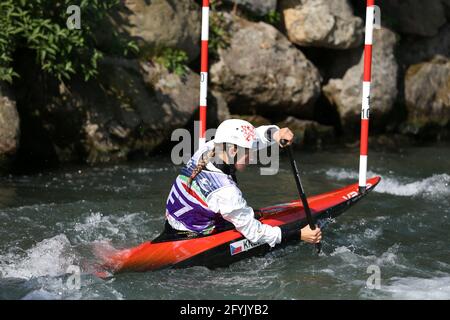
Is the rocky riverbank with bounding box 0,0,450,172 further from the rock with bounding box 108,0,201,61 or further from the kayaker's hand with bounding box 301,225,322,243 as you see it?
the kayaker's hand with bounding box 301,225,322,243

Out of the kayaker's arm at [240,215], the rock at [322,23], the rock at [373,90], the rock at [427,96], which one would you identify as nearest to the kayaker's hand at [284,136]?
the kayaker's arm at [240,215]

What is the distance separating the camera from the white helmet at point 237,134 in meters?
4.80

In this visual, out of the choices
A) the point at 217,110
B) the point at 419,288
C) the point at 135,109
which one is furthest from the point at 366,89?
the point at 217,110

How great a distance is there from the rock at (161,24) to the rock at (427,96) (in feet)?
11.7

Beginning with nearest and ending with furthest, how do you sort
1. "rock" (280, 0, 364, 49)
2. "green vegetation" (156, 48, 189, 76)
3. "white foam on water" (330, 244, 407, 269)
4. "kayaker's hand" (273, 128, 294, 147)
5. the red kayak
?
the red kayak < "kayaker's hand" (273, 128, 294, 147) < "white foam on water" (330, 244, 407, 269) < "green vegetation" (156, 48, 189, 76) < "rock" (280, 0, 364, 49)

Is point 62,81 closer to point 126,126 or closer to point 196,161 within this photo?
point 126,126

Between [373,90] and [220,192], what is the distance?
620 cm

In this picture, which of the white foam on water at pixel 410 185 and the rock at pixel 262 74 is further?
the rock at pixel 262 74

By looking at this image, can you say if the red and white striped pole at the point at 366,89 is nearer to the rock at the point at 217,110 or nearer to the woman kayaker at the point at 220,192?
the woman kayaker at the point at 220,192

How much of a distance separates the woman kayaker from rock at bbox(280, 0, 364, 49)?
5305 millimetres

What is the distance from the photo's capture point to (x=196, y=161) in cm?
503

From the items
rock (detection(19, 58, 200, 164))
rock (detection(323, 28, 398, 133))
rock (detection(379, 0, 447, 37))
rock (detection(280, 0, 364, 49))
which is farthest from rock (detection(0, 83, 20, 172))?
rock (detection(379, 0, 447, 37))

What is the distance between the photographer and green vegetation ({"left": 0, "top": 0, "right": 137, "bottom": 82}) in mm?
7984
